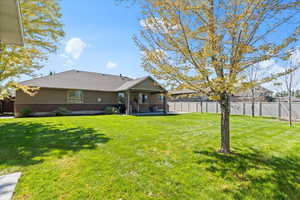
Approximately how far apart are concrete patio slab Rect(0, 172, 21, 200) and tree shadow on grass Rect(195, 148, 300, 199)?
3710 mm

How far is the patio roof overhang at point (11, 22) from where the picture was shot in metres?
2.73

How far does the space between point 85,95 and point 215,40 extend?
625 inches

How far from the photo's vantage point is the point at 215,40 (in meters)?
3.49

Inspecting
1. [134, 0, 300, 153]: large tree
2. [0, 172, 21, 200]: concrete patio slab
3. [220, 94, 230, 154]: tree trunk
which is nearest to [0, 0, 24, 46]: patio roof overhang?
[134, 0, 300, 153]: large tree

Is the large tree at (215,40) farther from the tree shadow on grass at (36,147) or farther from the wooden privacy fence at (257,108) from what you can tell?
the wooden privacy fence at (257,108)

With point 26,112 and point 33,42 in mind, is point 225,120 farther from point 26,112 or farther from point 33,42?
point 26,112

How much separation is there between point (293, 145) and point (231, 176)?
13.6 ft

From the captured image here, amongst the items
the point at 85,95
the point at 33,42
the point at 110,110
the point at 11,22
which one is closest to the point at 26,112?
the point at 85,95

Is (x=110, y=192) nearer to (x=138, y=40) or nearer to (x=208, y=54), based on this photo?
(x=208, y=54)

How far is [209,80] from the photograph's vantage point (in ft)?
12.4

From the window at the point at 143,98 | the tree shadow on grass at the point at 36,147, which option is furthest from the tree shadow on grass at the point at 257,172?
the window at the point at 143,98

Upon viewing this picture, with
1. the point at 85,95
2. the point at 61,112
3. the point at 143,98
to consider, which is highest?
the point at 85,95

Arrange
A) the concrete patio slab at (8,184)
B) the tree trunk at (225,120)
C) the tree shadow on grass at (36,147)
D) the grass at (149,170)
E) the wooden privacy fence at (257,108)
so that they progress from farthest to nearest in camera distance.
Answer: the wooden privacy fence at (257,108)
the tree trunk at (225,120)
the tree shadow on grass at (36,147)
the grass at (149,170)
the concrete patio slab at (8,184)

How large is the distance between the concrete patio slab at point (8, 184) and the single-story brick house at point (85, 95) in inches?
426
